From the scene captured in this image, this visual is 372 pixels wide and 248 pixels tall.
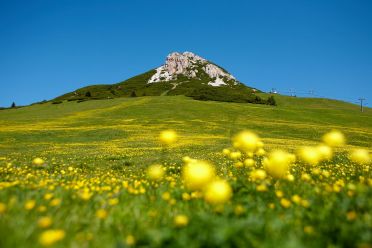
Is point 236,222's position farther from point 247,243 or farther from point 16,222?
point 16,222

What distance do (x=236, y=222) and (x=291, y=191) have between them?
7.55 ft

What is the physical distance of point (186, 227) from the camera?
3.66m

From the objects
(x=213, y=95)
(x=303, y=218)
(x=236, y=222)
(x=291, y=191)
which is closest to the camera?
(x=236, y=222)

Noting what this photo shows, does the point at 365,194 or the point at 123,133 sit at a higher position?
the point at 365,194

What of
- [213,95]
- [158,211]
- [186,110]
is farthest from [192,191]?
[213,95]

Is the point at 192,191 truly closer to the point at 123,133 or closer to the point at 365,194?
the point at 365,194

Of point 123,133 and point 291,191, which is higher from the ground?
point 291,191

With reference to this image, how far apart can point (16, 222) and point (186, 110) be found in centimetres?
6236

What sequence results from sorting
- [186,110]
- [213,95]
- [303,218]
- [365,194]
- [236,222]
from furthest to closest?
1. [213,95]
2. [186,110]
3. [365,194]
4. [303,218]
5. [236,222]

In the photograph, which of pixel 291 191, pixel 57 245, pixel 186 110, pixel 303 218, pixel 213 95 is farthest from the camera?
pixel 213 95

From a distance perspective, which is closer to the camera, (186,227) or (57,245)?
(57,245)

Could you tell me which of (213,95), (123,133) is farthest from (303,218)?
(213,95)

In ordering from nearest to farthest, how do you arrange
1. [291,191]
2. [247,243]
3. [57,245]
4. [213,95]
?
1. [57,245]
2. [247,243]
3. [291,191]
4. [213,95]

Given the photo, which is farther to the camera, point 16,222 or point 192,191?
point 192,191
